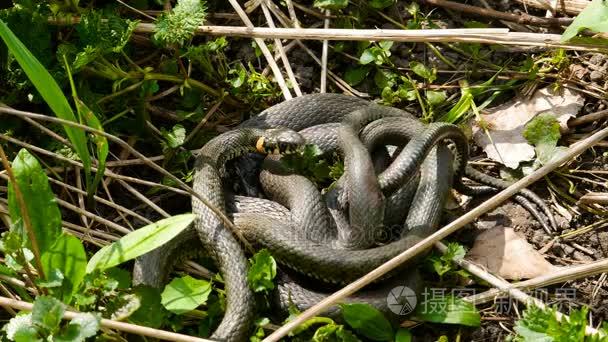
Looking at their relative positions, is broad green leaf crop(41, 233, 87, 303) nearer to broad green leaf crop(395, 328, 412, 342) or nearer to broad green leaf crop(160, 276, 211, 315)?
broad green leaf crop(160, 276, 211, 315)

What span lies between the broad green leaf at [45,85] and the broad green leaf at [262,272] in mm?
1305

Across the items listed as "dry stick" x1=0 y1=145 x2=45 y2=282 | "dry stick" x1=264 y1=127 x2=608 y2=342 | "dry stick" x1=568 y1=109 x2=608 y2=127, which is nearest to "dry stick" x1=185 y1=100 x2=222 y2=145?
"dry stick" x1=0 y1=145 x2=45 y2=282

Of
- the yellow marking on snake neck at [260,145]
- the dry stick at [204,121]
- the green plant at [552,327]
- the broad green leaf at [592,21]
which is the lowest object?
the green plant at [552,327]

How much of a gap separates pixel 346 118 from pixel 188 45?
4.55 feet

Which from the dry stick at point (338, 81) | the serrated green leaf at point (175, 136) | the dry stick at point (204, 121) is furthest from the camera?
the dry stick at point (338, 81)

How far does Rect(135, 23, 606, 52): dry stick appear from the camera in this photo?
5.70 metres

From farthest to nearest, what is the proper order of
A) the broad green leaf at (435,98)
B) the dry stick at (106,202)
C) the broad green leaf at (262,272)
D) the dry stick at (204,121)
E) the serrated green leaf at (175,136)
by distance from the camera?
the broad green leaf at (435,98)
the dry stick at (204,121)
the serrated green leaf at (175,136)
the dry stick at (106,202)
the broad green leaf at (262,272)

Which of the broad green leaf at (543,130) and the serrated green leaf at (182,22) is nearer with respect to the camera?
the serrated green leaf at (182,22)

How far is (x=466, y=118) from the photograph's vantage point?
6297 mm

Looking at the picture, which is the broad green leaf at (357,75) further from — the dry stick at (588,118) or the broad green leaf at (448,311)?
the broad green leaf at (448,311)

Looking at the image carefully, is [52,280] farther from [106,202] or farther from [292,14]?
[292,14]

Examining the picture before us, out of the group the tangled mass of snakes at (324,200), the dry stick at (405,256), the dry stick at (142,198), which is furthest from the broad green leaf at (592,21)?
the dry stick at (142,198)

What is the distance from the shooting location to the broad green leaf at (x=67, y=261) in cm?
449

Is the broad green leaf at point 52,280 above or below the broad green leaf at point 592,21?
below
